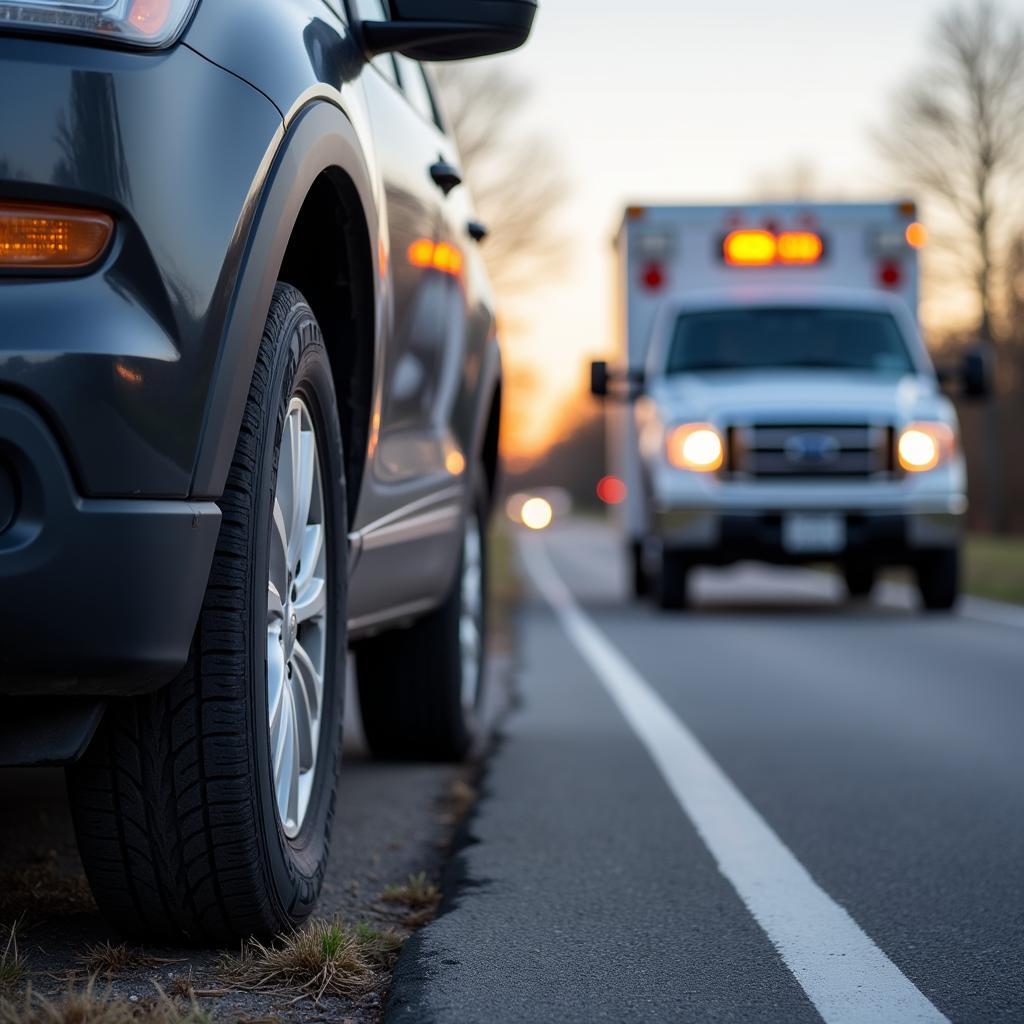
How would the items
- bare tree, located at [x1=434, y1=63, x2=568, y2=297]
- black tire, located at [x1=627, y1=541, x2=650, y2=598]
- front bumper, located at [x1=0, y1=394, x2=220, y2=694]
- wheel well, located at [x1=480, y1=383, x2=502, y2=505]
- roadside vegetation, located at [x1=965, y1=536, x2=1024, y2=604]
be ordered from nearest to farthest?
front bumper, located at [x1=0, y1=394, x2=220, y2=694] < wheel well, located at [x1=480, y1=383, x2=502, y2=505] < black tire, located at [x1=627, y1=541, x2=650, y2=598] < roadside vegetation, located at [x1=965, y1=536, x2=1024, y2=604] < bare tree, located at [x1=434, y1=63, x2=568, y2=297]

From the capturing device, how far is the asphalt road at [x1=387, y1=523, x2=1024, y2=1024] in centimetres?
258

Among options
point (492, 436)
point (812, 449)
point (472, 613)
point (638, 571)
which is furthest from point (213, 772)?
point (638, 571)

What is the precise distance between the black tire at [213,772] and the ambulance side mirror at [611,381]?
9.03m

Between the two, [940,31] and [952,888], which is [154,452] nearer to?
[952,888]

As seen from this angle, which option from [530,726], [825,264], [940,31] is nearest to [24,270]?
[530,726]

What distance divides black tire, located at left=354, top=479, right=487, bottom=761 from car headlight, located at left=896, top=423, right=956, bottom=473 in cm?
677

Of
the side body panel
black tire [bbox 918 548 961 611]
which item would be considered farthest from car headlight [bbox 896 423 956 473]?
the side body panel

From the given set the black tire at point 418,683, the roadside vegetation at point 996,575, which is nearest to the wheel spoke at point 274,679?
the black tire at point 418,683

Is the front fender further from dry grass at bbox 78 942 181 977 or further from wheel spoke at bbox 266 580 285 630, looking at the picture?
dry grass at bbox 78 942 181 977

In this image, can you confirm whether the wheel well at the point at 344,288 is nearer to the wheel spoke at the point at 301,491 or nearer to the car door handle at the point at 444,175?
the wheel spoke at the point at 301,491

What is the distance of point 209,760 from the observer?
2.44 meters

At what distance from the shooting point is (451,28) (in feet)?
10.3

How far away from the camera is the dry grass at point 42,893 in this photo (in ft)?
9.71

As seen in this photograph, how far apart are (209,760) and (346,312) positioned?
111cm
